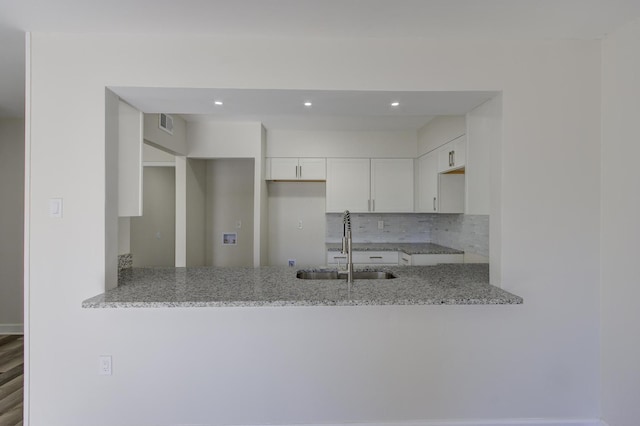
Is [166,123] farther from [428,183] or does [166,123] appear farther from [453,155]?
[428,183]

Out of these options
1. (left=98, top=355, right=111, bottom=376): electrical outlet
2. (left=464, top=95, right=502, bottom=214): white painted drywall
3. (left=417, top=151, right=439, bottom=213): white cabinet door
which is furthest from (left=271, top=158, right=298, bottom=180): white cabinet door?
(left=98, top=355, right=111, bottom=376): electrical outlet

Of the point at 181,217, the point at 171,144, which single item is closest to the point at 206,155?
the point at 171,144

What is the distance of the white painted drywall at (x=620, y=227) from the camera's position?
1751 mm

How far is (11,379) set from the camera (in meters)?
2.67

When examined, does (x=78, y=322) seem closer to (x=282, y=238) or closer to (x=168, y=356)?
(x=168, y=356)

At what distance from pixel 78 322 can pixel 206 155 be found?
7.67ft

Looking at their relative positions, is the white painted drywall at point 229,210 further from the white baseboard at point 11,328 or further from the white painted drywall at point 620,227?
the white painted drywall at point 620,227

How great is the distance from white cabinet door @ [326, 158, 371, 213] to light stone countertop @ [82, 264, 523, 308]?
1968 mm

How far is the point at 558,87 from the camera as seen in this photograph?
1.94 metres

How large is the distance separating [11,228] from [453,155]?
16.0 feet

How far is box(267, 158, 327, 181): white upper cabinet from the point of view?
4.18 metres

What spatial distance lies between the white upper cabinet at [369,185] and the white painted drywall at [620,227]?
2460 mm

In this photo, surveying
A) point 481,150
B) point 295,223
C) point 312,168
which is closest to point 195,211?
point 295,223

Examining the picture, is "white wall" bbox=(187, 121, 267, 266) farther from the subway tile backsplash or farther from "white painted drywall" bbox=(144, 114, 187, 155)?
the subway tile backsplash
